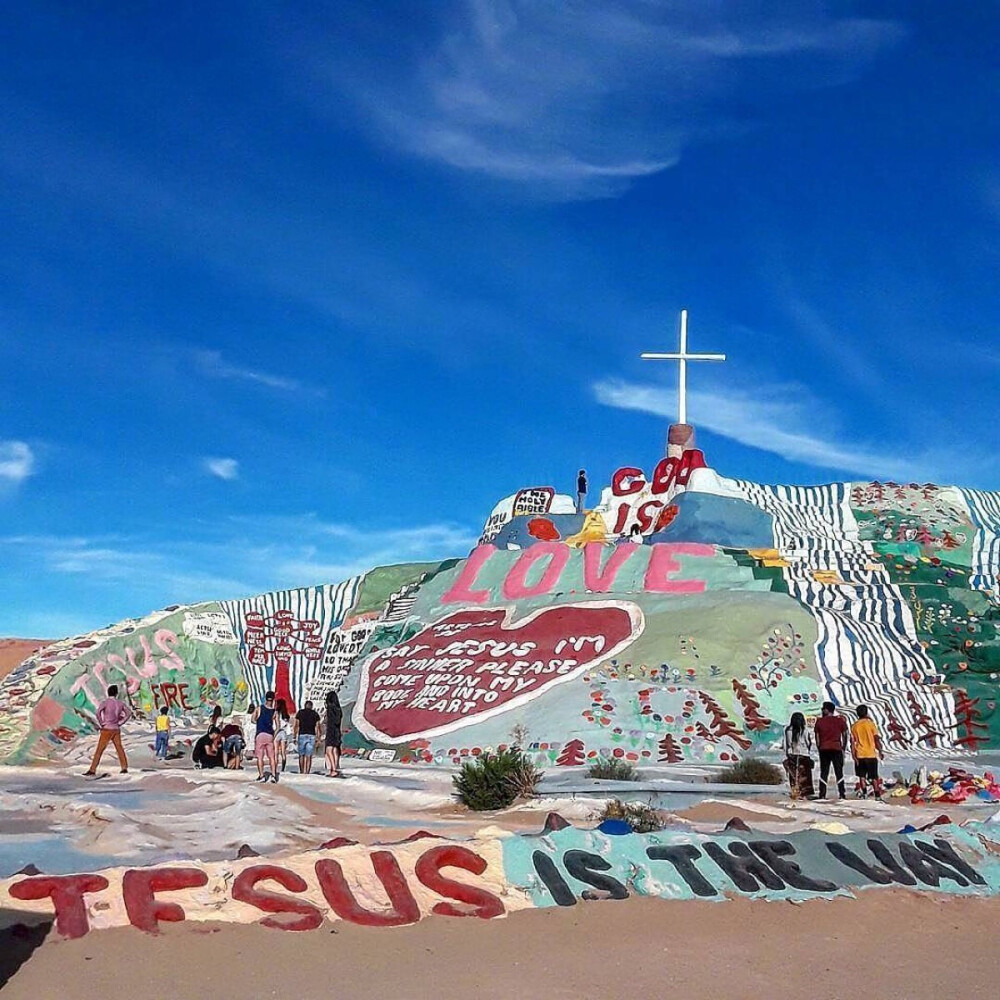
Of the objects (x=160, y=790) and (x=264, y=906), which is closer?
(x=264, y=906)

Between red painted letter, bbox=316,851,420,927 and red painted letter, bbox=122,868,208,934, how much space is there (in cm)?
65

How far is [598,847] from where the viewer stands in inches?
264

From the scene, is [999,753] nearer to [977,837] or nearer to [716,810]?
[716,810]

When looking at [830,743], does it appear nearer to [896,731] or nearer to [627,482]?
[896,731]

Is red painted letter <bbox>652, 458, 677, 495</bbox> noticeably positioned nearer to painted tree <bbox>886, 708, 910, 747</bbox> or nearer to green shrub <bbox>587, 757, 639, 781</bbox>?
painted tree <bbox>886, 708, 910, 747</bbox>

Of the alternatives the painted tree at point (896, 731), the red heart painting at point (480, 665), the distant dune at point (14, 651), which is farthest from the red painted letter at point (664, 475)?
the distant dune at point (14, 651)

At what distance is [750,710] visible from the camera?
1792cm

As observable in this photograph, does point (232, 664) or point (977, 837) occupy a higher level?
point (232, 664)

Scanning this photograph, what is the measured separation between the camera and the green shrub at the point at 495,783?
11.3m

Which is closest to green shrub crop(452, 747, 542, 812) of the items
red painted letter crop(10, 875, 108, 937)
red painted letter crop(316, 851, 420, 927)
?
red painted letter crop(316, 851, 420, 927)

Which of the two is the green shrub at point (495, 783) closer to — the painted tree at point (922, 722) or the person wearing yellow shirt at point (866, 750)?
the person wearing yellow shirt at point (866, 750)

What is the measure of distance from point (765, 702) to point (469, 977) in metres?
14.0

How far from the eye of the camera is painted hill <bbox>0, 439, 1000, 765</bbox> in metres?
18.2

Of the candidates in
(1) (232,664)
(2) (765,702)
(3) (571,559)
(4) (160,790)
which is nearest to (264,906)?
(4) (160,790)
